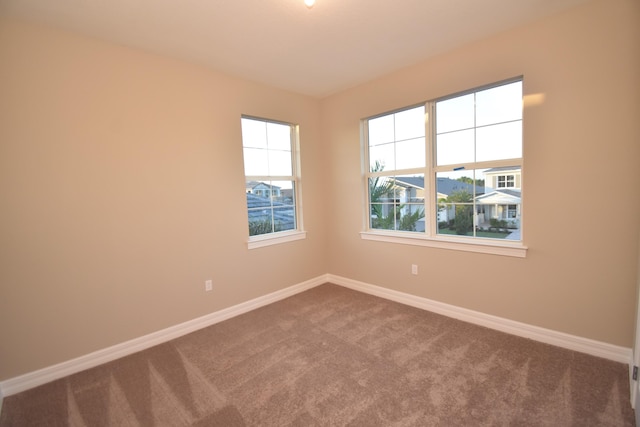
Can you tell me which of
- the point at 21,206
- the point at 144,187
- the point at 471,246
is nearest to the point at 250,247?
the point at 144,187

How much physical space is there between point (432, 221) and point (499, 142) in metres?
0.96

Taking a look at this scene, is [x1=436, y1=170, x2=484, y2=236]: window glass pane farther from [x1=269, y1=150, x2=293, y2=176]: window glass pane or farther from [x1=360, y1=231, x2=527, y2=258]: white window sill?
[x1=269, y1=150, x2=293, y2=176]: window glass pane

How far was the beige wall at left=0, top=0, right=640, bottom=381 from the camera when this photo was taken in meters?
2.03

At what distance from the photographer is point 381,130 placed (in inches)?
138

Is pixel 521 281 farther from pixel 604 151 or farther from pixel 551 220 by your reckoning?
pixel 604 151

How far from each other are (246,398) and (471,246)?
7.50 feet

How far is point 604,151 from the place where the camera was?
2.07 metres

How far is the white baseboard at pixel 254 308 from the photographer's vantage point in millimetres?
2100

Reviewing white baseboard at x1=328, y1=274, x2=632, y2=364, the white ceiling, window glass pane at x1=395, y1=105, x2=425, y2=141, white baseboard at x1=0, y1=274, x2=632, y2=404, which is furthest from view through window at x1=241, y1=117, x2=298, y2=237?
white baseboard at x1=328, y1=274, x2=632, y2=364

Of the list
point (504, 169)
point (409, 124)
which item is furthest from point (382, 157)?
point (504, 169)

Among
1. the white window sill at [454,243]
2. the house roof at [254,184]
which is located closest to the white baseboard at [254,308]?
the white window sill at [454,243]

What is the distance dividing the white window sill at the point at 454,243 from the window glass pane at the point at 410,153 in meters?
0.78

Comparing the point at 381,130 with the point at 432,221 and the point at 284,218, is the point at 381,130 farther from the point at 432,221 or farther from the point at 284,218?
the point at 284,218

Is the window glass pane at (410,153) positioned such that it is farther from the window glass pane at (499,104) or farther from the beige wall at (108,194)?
the beige wall at (108,194)
